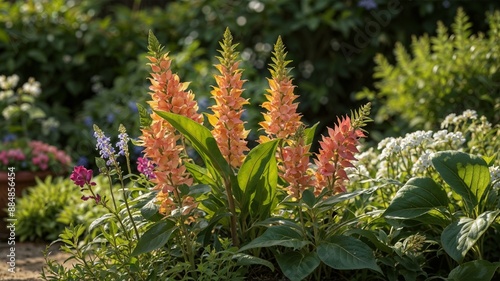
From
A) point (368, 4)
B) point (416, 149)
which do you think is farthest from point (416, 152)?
point (368, 4)

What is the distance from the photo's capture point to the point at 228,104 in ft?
8.38

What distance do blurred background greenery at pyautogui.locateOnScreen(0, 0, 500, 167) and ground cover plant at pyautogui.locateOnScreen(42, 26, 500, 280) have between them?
3035mm

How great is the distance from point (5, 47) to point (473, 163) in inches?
186

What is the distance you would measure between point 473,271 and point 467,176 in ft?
1.06

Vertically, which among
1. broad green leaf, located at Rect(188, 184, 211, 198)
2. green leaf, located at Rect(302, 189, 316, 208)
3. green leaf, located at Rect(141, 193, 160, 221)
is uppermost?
broad green leaf, located at Rect(188, 184, 211, 198)

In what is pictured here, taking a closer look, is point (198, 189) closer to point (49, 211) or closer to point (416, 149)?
point (416, 149)

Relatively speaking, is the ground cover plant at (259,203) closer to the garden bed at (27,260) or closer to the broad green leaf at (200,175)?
the broad green leaf at (200,175)

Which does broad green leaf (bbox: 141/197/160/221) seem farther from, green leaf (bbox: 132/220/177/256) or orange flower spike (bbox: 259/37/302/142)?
orange flower spike (bbox: 259/37/302/142)

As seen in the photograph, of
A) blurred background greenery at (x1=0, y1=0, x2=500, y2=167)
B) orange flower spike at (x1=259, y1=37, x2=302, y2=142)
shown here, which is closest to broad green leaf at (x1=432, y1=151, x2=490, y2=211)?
orange flower spike at (x1=259, y1=37, x2=302, y2=142)

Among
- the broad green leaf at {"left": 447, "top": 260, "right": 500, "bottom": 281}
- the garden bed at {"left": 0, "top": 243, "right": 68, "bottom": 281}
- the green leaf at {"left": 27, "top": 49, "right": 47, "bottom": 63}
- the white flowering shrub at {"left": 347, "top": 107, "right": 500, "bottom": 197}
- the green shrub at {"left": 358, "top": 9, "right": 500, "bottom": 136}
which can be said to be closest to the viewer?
the broad green leaf at {"left": 447, "top": 260, "right": 500, "bottom": 281}

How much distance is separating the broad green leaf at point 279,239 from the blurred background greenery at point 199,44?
10.7ft

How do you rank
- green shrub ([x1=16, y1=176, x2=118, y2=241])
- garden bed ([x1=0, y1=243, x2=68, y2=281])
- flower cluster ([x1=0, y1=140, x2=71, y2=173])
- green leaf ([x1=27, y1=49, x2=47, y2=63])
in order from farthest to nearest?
green leaf ([x1=27, y1=49, x2=47, y2=63]) < flower cluster ([x1=0, y1=140, x2=71, y2=173]) < green shrub ([x1=16, y1=176, x2=118, y2=241]) < garden bed ([x1=0, y1=243, x2=68, y2=281])

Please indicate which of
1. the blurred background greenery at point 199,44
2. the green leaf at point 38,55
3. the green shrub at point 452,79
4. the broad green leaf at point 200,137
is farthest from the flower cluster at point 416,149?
the green leaf at point 38,55

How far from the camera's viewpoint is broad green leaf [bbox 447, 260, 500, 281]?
2.55 m
